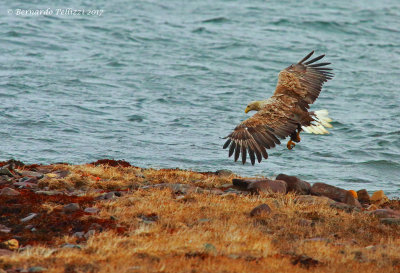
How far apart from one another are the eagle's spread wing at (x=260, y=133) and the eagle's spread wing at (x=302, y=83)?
867 mm

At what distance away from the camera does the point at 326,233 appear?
9.58 meters

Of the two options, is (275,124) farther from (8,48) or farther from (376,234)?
(8,48)

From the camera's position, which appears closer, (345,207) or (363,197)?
(345,207)

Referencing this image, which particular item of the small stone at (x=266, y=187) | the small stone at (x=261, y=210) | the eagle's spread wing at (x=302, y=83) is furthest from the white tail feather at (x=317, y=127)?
the small stone at (x=261, y=210)

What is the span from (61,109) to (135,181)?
10.3m

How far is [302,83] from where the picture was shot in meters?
14.1

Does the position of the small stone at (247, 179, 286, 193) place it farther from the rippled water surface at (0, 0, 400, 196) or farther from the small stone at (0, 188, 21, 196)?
the rippled water surface at (0, 0, 400, 196)

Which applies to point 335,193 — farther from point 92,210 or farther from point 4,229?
point 4,229

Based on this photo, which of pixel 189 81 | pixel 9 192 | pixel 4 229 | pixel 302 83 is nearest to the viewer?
pixel 4 229

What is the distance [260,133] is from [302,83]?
2223 mm

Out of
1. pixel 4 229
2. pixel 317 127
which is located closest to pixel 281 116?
pixel 317 127

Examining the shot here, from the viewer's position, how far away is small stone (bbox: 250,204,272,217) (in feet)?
33.0

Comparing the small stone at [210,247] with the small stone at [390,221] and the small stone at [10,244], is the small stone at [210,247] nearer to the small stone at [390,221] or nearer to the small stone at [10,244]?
the small stone at [10,244]

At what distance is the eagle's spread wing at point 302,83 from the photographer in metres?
13.8
